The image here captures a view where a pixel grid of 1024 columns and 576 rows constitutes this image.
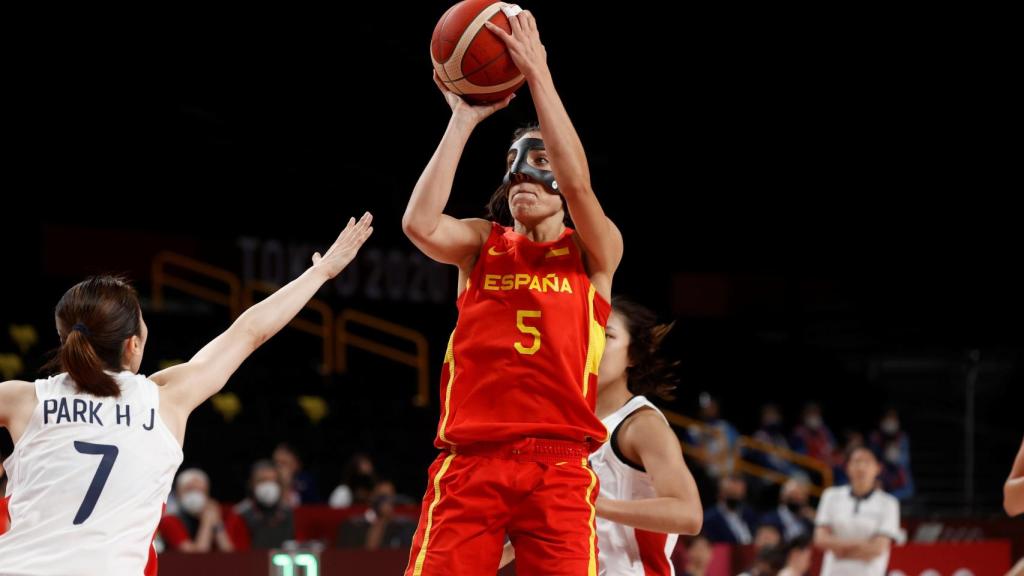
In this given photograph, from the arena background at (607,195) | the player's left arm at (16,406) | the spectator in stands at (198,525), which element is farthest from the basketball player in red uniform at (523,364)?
the arena background at (607,195)

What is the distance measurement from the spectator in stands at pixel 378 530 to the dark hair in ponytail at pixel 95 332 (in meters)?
6.61

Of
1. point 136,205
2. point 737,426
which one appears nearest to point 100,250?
point 136,205

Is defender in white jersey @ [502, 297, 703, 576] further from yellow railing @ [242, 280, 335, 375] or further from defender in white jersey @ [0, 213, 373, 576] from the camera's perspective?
yellow railing @ [242, 280, 335, 375]

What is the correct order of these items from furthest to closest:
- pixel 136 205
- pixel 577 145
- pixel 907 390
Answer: pixel 907 390 < pixel 136 205 < pixel 577 145

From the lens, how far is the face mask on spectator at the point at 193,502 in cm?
1013

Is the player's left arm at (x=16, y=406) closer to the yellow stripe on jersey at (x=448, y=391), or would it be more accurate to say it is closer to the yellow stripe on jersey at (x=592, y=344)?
the yellow stripe on jersey at (x=448, y=391)

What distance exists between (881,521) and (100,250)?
14.5 meters

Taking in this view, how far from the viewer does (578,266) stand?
4.19 meters

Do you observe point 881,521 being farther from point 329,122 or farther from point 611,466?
point 329,122

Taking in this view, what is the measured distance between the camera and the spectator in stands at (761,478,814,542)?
13023mm

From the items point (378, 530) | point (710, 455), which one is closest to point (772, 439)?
point (710, 455)

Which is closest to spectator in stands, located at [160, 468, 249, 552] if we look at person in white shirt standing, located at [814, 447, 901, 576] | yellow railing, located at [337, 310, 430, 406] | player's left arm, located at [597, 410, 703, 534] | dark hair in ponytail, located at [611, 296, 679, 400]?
person in white shirt standing, located at [814, 447, 901, 576]

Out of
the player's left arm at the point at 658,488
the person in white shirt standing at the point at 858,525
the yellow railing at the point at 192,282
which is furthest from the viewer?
the yellow railing at the point at 192,282

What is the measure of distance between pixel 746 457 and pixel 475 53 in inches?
616
